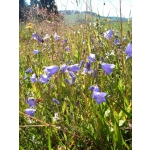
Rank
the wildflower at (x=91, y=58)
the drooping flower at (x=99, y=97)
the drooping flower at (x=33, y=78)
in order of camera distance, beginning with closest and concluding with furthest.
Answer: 1. the drooping flower at (x=99, y=97)
2. the wildflower at (x=91, y=58)
3. the drooping flower at (x=33, y=78)

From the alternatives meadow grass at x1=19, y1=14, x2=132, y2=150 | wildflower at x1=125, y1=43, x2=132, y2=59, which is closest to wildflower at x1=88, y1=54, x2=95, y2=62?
meadow grass at x1=19, y1=14, x2=132, y2=150

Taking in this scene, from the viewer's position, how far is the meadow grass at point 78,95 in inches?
42.5

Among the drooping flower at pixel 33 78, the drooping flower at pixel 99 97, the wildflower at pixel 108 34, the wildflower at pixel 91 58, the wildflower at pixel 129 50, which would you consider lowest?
the drooping flower at pixel 99 97

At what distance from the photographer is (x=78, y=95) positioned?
4.07 feet

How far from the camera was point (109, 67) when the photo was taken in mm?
1084

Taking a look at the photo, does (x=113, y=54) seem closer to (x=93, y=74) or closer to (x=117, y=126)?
(x=93, y=74)

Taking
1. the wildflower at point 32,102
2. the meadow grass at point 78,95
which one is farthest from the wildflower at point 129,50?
the wildflower at point 32,102

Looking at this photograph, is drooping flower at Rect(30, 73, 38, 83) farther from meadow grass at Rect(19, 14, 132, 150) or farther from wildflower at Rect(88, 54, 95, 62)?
wildflower at Rect(88, 54, 95, 62)

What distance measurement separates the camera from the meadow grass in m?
1.08

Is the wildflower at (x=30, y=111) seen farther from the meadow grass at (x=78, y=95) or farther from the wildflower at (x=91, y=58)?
the wildflower at (x=91, y=58)

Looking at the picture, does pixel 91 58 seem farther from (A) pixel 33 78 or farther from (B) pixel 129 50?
(A) pixel 33 78

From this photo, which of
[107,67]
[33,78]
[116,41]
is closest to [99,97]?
[107,67]
